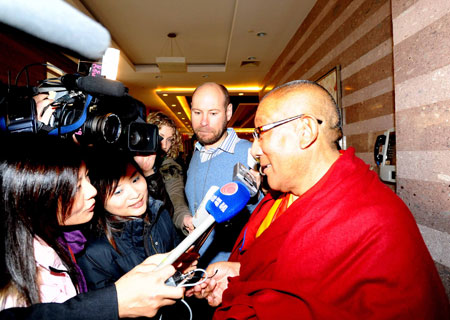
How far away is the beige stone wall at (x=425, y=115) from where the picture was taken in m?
0.81

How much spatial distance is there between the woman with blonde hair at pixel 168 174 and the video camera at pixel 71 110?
716 mm

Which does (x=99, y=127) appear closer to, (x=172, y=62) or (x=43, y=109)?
(x=43, y=109)

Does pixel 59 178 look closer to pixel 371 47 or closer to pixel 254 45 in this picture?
pixel 371 47

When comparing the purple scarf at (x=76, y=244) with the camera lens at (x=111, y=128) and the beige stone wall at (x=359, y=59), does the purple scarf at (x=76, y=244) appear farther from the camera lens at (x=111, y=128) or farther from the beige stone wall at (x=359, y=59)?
the beige stone wall at (x=359, y=59)

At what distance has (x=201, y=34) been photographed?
13.2ft

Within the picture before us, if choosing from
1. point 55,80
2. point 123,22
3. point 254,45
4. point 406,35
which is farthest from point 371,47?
point 123,22

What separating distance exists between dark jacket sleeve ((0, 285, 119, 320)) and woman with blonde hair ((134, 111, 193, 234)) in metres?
0.66

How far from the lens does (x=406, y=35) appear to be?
96 centimetres

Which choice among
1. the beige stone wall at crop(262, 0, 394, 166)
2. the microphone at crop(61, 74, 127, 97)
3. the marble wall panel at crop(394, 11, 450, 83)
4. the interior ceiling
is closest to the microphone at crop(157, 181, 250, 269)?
the microphone at crop(61, 74, 127, 97)

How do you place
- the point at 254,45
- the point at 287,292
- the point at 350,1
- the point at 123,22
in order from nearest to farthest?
the point at 287,292
the point at 350,1
the point at 123,22
the point at 254,45

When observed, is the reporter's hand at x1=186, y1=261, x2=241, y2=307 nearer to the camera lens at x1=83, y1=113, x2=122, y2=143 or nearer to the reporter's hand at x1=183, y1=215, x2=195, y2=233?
the reporter's hand at x1=183, y1=215, x2=195, y2=233

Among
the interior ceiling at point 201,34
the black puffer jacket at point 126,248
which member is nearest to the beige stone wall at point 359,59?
the interior ceiling at point 201,34

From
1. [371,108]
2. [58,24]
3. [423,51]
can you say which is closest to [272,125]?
[423,51]

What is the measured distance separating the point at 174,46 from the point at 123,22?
3.48 ft
